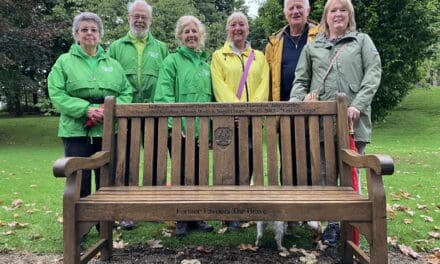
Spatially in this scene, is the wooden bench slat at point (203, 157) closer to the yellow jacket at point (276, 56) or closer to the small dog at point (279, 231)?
the small dog at point (279, 231)

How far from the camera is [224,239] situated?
4.93 m

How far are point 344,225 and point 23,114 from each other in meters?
37.7

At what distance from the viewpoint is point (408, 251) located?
4.50 metres

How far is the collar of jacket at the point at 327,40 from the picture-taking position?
4395 mm

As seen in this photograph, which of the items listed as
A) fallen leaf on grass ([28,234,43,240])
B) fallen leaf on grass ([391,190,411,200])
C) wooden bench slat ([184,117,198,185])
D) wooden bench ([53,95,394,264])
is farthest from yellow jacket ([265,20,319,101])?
fallen leaf on grass ([391,190,411,200])

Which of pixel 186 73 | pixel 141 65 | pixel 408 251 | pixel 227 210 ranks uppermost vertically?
pixel 141 65

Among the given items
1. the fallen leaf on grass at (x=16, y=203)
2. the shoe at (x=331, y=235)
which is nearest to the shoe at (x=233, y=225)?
the shoe at (x=331, y=235)

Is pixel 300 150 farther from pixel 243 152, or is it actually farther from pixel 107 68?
pixel 107 68

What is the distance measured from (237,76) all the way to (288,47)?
602mm

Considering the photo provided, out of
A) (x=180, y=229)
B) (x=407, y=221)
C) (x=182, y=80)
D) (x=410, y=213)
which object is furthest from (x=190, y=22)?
(x=410, y=213)

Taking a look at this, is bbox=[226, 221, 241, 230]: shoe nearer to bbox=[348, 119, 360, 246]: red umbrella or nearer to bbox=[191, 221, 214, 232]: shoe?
bbox=[191, 221, 214, 232]: shoe

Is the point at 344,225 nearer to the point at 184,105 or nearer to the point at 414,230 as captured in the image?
the point at 414,230

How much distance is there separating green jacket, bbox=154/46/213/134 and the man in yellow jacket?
2.26 feet

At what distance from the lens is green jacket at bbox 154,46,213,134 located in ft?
16.0
